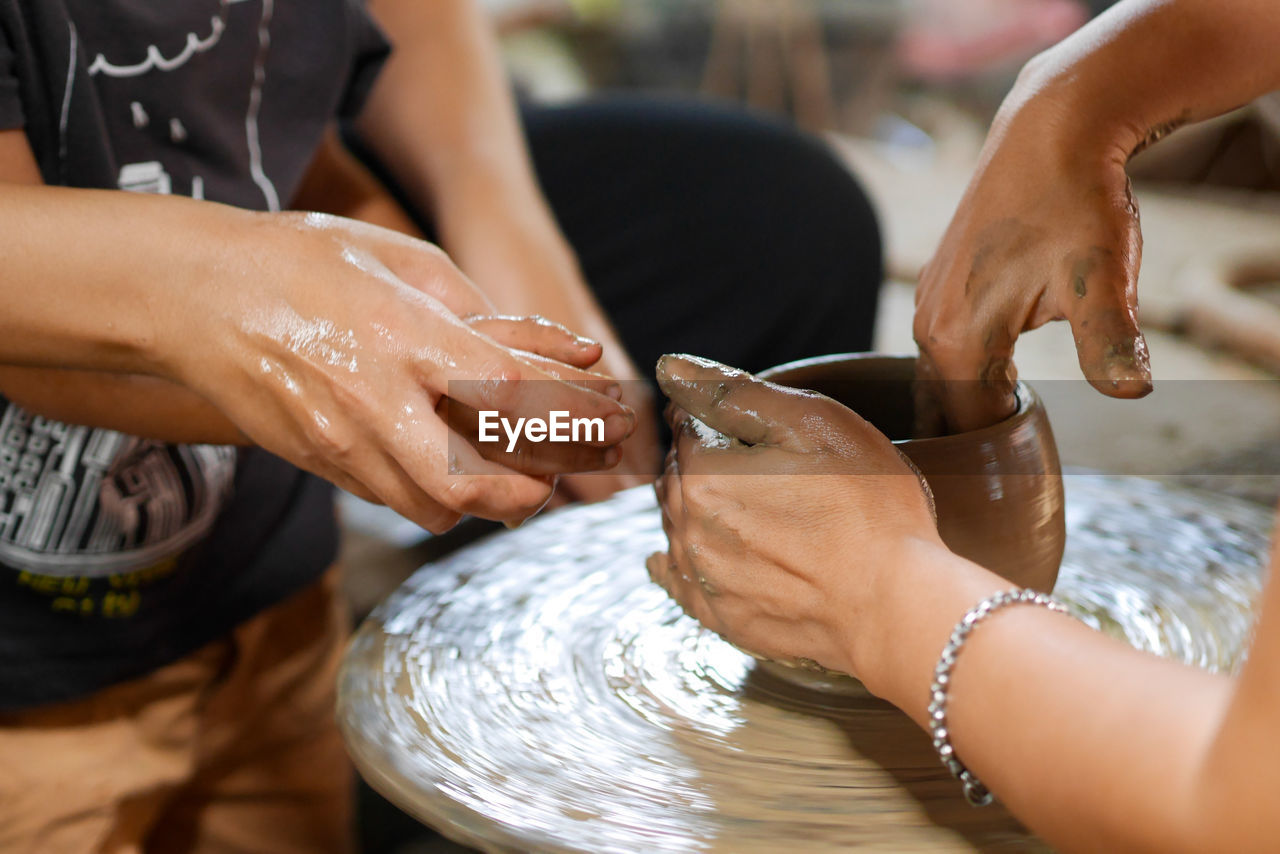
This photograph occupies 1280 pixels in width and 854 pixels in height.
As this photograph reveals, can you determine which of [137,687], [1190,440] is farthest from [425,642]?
[1190,440]

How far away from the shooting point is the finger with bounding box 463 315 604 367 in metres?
0.71

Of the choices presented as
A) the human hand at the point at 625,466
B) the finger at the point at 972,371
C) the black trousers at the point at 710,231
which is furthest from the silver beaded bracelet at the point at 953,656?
the black trousers at the point at 710,231

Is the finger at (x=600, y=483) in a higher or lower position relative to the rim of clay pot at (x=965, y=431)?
lower

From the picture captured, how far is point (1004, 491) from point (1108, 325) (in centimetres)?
11

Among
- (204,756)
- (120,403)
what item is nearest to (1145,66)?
(120,403)

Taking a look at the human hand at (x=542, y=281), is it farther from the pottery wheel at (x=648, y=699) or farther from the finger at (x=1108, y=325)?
the finger at (x=1108, y=325)

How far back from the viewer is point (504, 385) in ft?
2.10

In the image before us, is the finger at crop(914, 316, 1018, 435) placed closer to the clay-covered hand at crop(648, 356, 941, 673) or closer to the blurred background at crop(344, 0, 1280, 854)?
the clay-covered hand at crop(648, 356, 941, 673)

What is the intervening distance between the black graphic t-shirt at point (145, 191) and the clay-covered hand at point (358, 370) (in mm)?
246

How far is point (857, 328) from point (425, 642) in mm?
783

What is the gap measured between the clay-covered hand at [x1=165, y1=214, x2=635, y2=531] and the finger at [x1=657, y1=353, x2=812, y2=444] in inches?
1.4

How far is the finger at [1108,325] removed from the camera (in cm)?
66

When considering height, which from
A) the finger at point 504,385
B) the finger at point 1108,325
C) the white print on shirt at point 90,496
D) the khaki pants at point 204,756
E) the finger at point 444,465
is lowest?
the khaki pants at point 204,756

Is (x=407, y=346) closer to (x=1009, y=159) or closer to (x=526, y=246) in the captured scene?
(x=1009, y=159)
